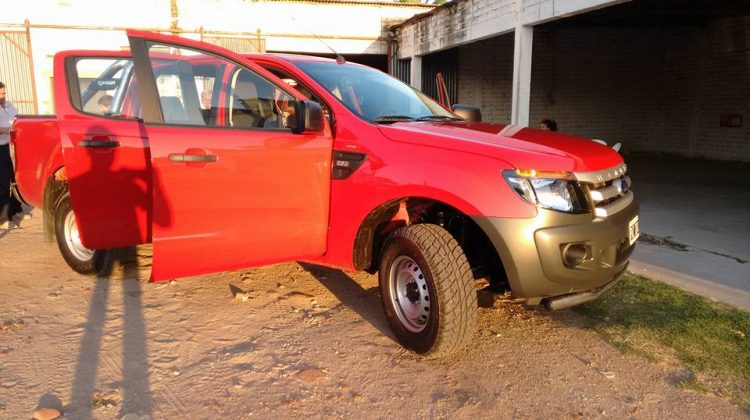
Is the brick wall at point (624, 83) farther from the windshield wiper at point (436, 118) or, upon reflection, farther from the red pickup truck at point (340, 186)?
the red pickup truck at point (340, 186)

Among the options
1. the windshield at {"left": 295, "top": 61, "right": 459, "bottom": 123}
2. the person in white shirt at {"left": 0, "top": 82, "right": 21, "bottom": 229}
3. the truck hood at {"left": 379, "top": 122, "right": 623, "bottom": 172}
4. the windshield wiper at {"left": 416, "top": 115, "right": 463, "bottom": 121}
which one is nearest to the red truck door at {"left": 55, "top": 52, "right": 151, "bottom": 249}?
the windshield at {"left": 295, "top": 61, "right": 459, "bottom": 123}

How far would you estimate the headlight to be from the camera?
2762 mm

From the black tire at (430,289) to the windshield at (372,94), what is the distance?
A: 0.87m

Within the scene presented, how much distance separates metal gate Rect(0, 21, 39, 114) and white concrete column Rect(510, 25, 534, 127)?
12476 millimetres

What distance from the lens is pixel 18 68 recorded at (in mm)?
14109

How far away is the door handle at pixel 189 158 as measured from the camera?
3.19 m

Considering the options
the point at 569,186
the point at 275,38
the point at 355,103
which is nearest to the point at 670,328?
the point at 569,186

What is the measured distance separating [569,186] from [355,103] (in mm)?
1570

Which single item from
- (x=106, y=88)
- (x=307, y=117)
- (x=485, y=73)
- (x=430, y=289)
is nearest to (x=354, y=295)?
(x=430, y=289)

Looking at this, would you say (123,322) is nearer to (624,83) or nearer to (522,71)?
(522,71)

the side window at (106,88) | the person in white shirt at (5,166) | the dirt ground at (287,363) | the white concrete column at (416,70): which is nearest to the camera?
the dirt ground at (287,363)

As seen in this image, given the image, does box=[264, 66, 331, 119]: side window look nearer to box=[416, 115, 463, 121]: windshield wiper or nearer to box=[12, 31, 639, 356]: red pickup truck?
box=[12, 31, 639, 356]: red pickup truck

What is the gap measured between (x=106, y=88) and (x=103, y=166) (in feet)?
3.19

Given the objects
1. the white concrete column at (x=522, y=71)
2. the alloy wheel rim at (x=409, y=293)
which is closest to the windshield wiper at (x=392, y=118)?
the alloy wheel rim at (x=409, y=293)
